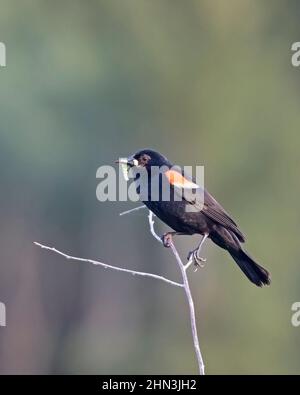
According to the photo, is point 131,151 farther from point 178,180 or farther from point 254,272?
point 254,272

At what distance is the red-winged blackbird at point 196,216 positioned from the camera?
22.0ft

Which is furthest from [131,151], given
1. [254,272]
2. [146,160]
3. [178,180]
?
[254,272]

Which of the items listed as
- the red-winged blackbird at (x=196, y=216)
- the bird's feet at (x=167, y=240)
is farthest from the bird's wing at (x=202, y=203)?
the bird's feet at (x=167, y=240)

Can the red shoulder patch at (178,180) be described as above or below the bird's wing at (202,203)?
above

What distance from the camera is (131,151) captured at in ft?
49.8

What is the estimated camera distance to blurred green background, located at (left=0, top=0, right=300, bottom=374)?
50.0ft

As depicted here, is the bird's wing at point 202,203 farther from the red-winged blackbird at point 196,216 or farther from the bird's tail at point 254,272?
the bird's tail at point 254,272

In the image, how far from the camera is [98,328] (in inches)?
646

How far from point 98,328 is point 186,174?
972cm

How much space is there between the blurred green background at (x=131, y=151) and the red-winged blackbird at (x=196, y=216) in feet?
25.8

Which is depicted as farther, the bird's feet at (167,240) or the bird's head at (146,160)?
the bird's head at (146,160)

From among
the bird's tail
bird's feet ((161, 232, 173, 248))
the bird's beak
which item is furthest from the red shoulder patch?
the bird's tail

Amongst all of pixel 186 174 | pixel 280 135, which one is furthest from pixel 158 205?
pixel 280 135

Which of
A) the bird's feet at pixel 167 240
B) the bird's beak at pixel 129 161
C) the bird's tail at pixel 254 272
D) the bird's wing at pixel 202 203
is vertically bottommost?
the bird's tail at pixel 254 272
